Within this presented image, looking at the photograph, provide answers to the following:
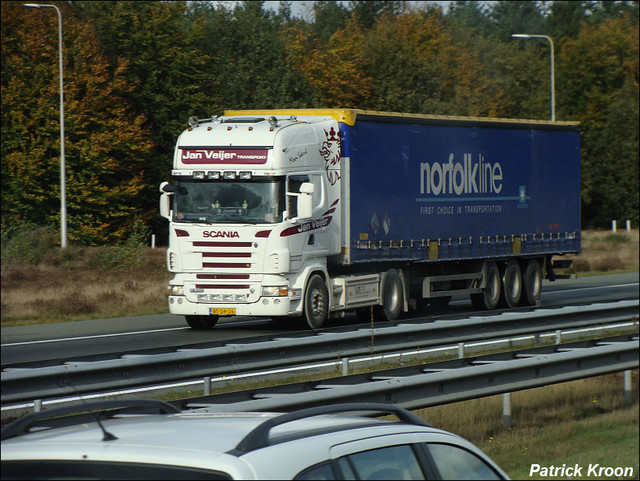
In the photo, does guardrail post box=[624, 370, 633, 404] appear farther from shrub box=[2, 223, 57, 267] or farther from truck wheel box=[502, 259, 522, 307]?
shrub box=[2, 223, 57, 267]

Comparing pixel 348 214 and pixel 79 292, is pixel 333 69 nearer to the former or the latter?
pixel 79 292

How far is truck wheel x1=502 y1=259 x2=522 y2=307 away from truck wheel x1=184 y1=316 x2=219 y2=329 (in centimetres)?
737

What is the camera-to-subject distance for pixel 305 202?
19.0 meters

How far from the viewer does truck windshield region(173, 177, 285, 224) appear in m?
19.4

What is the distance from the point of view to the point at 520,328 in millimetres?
15484

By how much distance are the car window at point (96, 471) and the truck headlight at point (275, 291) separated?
15641 millimetres

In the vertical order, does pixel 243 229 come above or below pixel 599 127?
below

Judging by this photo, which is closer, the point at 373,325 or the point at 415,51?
the point at 373,325

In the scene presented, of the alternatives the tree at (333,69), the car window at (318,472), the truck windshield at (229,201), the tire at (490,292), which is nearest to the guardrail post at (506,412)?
the car window at (318,472)

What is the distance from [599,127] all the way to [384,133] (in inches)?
2639

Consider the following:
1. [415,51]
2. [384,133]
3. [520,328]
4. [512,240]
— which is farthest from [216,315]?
[415,51]

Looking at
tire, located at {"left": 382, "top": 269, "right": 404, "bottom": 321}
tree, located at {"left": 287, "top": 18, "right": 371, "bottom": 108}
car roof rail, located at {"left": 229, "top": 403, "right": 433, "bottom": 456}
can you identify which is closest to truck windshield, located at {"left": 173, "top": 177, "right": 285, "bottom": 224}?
tire, located at {"left": 382, "top": 269, "right": 404, "bottom": 321}

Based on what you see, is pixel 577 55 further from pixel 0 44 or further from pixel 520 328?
pixel 520 328

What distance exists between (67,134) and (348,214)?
1198 inches
